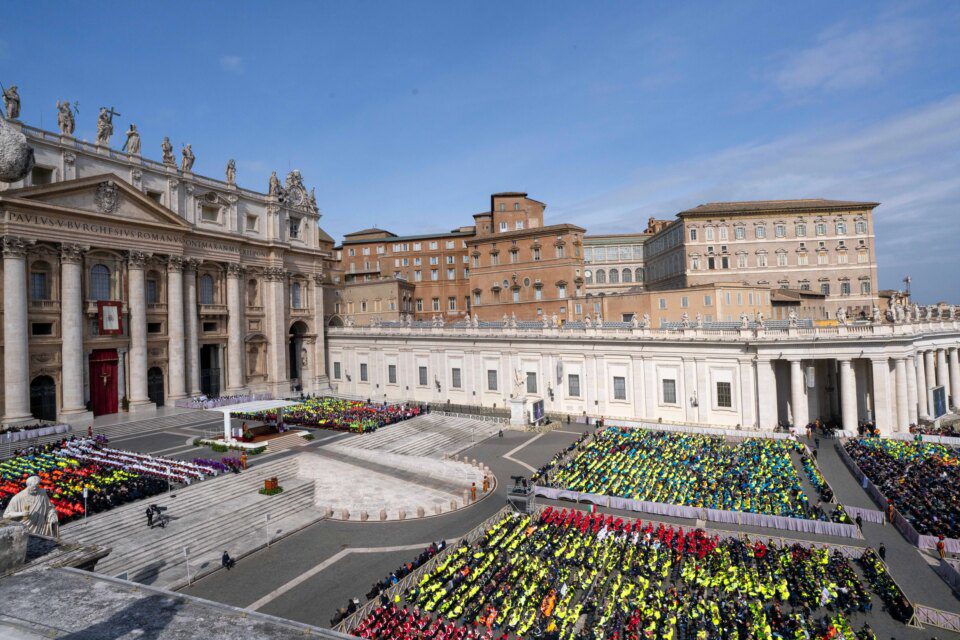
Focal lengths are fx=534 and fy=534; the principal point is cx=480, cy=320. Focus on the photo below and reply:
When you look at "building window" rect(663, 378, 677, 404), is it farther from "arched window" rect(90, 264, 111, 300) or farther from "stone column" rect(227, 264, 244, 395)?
"arched window" rect(90, 264, 111, 300)

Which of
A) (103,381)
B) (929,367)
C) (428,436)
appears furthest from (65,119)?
(929,367)

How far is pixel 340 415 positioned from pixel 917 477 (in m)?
36.9

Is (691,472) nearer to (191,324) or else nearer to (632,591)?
(632,591)

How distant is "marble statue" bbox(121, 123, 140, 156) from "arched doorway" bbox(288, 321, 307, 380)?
22849 millimetres

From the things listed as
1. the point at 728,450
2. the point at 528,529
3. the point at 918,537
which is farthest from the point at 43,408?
the point at 918,537

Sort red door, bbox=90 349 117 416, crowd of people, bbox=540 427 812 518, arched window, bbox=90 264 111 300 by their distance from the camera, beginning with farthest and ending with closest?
arched window, bbox=90 264 111 300 → red door, bbox=90 349 117 416 → crowd of people, bbox=540 427 812 518

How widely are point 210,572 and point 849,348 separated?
133ft

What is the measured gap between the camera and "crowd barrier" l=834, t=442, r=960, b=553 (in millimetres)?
19938

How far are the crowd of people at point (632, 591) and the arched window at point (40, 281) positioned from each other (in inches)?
1514

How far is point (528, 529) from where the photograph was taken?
22.4 metres

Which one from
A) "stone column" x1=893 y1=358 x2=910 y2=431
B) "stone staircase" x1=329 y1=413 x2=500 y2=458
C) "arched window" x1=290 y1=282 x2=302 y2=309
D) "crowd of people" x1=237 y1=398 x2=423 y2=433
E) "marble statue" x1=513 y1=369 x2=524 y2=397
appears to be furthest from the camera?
"arched window" x1=290 y1=282 x2=302 y2=309

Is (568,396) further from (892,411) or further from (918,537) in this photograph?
(918,537)

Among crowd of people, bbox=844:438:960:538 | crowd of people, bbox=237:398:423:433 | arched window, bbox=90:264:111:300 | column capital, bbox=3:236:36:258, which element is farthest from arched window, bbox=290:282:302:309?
crowd of people, bbox=844:438:960:538

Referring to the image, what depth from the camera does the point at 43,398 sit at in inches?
1559
